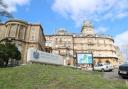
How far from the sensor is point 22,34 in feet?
147

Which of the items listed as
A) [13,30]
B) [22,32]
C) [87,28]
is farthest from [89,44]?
[13,30]

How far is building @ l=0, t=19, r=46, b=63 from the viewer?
141ft

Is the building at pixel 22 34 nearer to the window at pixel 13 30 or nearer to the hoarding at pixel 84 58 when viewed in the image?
the window at pixel 13 30

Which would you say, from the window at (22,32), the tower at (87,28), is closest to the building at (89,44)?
the tower at (87,28)

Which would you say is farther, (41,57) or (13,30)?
(13,30)

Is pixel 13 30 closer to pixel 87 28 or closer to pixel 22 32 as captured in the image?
pixel 22 32

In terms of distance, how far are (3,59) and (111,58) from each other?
197 feet

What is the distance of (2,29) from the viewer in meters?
47.0

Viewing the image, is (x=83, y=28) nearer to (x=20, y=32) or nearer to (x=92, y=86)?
(x=20, y=32)

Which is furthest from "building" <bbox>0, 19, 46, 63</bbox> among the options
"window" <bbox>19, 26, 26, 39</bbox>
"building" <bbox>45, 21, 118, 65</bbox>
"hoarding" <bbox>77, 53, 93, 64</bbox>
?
"building" <bbox>45, 21, 118, 65</bbox>

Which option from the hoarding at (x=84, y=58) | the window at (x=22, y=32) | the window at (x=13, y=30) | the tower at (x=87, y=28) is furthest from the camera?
the tower at (x=87, y=28)

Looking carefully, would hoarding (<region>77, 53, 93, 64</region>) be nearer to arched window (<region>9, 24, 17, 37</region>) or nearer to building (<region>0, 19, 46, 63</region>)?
building (<region>0, 19, 46, 63</region>)

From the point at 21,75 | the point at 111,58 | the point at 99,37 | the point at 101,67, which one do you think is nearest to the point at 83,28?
the point at 99,37

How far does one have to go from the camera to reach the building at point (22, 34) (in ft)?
141
